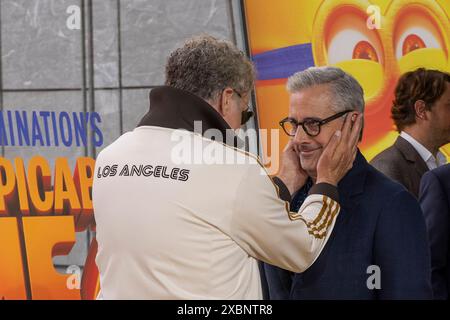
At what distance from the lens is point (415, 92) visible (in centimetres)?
345

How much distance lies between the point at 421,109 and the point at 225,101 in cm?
186

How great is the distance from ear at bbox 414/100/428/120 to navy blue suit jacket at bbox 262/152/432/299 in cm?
154

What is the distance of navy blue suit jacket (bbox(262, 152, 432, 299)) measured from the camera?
1.83 m

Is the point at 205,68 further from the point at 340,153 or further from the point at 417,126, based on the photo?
the point at 417,126

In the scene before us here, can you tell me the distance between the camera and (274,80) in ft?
11.5

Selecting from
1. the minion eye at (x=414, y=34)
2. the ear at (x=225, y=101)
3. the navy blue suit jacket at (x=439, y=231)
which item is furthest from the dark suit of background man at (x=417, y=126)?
the ear at (x=225, y=101)

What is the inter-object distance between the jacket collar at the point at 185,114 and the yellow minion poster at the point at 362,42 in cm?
178

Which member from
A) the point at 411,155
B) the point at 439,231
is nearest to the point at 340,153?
the point at 439,231

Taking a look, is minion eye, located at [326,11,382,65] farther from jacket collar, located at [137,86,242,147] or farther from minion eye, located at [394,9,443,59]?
jacket collar, located at [137,86,242,147]

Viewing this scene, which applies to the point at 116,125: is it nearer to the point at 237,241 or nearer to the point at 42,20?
the point at 42,20

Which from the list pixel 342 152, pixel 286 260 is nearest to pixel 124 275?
pixel 286 260

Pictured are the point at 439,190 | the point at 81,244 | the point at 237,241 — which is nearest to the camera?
the point at 237,241

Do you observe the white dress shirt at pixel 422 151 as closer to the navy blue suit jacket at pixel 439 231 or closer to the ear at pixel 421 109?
the ear at pixel 421 109

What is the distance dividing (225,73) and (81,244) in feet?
6.09
